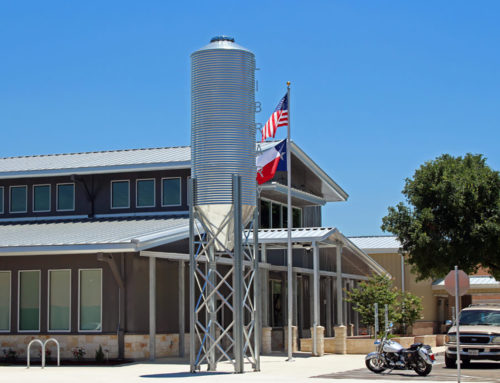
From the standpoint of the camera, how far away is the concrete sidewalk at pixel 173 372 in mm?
21547

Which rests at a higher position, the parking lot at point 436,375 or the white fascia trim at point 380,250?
the white fascia trim at point 380,250

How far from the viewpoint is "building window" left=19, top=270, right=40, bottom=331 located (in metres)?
28.9

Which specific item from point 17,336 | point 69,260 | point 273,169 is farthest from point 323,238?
point 17,336

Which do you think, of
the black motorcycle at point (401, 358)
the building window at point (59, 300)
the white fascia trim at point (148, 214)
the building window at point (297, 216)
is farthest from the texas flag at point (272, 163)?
the building window at point (297, 216)

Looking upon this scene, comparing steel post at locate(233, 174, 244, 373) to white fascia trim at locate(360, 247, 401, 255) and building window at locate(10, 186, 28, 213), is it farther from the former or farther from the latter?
white fascia trim at locate(360, 247, 401, 255)

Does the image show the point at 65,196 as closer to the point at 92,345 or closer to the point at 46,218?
the point at 46,218

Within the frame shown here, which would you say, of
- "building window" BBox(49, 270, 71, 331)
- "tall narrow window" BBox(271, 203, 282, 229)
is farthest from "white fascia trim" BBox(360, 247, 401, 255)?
"building window" BBox(49, 270, 71, 331)

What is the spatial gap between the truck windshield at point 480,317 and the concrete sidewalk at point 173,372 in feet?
11.6

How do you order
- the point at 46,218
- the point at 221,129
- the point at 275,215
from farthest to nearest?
the point at 275,215
the point at 46,218
the point at 221,129

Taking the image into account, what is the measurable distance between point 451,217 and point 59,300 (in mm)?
18756

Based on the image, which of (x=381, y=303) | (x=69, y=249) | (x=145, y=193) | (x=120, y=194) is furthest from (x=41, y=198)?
(x=381, y=303)

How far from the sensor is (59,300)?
28.8 m

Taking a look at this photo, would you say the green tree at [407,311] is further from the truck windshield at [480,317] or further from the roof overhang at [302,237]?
the truck windshield at [480,317]

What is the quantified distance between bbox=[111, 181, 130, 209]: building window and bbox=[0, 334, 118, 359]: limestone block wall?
7.08 meters
